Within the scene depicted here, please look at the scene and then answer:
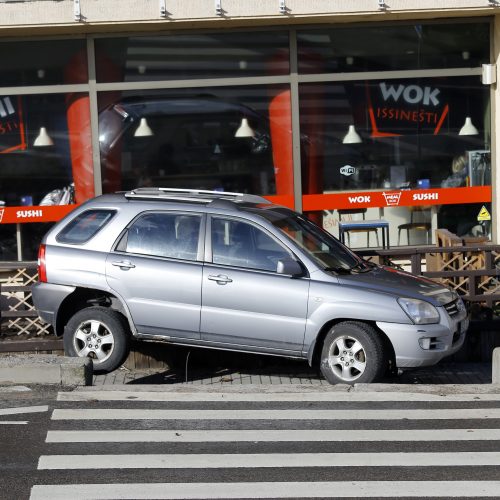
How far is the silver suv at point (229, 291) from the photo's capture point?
32.8 ft

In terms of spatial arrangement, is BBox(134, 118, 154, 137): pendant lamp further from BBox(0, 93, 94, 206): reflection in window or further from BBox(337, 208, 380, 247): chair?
BBox(337, 208, 380, 247): chair

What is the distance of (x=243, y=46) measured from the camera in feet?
49.6

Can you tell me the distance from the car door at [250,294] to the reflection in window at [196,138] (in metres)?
4.79

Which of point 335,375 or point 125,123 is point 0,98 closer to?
point 125,123

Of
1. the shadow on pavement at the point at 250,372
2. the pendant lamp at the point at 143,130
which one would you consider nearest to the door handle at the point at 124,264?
the shadow on pavement at the point at 250,372

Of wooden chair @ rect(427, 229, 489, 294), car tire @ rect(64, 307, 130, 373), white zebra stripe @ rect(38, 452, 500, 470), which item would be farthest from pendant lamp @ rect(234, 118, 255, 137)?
white zebra stripe @ rect(38, 452, 500, 470)

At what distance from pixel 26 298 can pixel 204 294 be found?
2.58 meters

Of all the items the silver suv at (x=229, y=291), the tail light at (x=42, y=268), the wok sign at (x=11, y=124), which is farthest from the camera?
the wok sign at (x=11, y=124)

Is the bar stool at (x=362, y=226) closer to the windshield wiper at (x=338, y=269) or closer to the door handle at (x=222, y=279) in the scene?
the windshield wiper at (x=338, y=269)

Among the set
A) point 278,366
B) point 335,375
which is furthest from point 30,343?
point 335,375

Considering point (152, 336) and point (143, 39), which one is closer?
point (152, 336)

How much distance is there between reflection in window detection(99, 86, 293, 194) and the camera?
1516cm

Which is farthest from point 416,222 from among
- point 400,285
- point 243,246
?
point 243,246

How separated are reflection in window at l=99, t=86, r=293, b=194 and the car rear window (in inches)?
169
